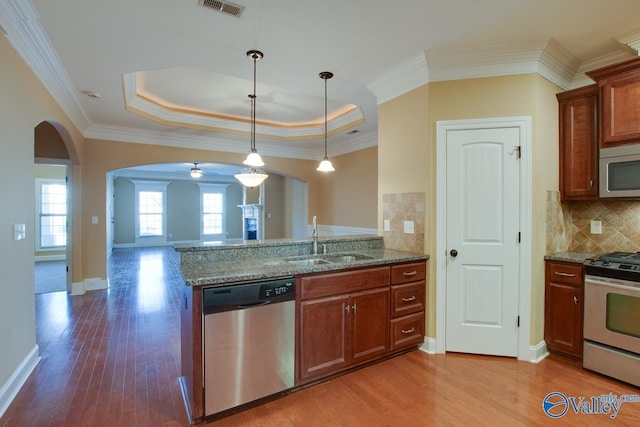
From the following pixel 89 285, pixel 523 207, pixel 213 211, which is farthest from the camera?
pixel 213 211

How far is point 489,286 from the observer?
9.21 feet

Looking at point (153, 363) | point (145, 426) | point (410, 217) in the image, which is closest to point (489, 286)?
point (410, 217)

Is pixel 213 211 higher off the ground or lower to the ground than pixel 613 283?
higher

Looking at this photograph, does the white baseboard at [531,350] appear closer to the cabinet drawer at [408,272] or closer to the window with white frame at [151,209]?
the cabinet drawer at [408,272]

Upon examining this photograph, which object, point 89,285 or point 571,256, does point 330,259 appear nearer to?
point 571,256

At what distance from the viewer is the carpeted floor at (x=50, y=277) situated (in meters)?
5.26

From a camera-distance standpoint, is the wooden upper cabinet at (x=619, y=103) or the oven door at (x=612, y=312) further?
A: the wooden upper cabinet at (x=619, y=103)

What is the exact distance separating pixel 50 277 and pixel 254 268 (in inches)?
246

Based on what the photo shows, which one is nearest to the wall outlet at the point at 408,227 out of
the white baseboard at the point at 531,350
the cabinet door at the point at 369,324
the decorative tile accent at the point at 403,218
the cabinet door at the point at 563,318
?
the decorative tile accent at the point at 403,218

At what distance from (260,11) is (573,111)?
116 inches

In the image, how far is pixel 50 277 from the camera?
19.9 feet

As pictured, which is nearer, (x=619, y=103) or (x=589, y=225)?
(x=619, y=103)

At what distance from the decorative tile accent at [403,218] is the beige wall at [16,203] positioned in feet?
10.5

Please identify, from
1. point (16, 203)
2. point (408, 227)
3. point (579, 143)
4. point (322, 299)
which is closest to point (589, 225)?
point (579, 143)
